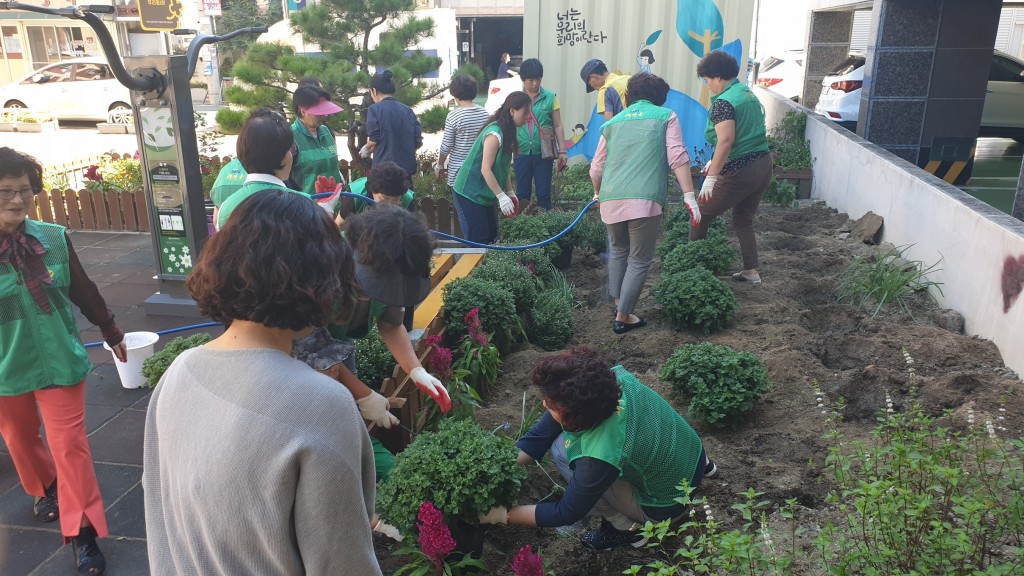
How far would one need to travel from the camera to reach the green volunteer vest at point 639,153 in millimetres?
4840

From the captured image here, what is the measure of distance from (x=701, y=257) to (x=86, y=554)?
13.5 ft

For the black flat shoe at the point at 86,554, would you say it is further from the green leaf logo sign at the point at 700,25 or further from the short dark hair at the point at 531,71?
the green leaf logo sign at the point at 700,25

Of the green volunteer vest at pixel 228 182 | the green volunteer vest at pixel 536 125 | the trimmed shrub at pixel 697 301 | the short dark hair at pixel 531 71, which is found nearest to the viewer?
the green volunteer vest at pixel 228 182

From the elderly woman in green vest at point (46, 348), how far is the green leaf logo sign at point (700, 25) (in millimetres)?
7533

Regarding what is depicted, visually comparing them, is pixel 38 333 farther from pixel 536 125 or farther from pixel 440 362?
pixel 536 125

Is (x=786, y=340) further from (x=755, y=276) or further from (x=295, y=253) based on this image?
(x=295, y=253)

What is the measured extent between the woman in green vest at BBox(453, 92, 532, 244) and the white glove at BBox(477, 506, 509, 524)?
315 cm

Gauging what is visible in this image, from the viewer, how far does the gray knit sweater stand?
1240 millimetres

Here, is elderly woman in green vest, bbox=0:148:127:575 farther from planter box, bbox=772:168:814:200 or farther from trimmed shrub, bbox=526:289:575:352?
planter box, bbox=772:168:814:200

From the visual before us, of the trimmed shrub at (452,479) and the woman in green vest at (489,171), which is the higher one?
the woman in green vest at (489,171)

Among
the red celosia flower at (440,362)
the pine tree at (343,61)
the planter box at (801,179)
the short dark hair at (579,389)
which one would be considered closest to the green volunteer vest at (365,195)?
the red celosia flower at (440,362)

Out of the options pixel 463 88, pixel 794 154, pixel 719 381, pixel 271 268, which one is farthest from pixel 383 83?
pixel 794 154

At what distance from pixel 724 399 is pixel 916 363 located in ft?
4.50

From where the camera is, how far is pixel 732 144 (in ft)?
17.9
